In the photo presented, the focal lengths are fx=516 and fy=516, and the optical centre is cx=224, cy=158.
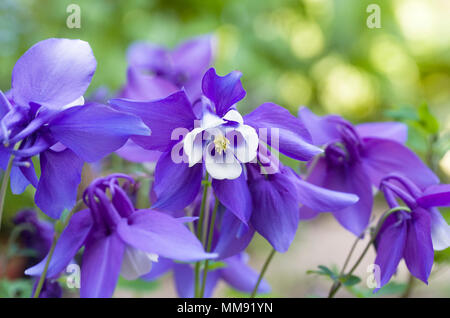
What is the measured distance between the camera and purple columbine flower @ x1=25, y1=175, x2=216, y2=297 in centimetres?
34

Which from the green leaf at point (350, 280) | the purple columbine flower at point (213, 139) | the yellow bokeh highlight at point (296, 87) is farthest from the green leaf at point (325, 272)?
the yellow bokeh highlight at point (296, 87)

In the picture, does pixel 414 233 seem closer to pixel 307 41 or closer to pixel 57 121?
pixel 57 121

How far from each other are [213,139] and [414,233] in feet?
0.62

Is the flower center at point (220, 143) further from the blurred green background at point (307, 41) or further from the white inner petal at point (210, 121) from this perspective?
the blurred green background at point (307, 41)

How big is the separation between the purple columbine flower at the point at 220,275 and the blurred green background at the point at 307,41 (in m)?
1.49

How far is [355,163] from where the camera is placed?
505 mm

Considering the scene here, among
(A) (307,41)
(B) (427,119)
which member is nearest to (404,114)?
(B) (427,119)

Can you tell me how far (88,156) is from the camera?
38 cm

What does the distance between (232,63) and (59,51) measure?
1.75 metres

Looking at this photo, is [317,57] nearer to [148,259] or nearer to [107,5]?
[107,5]

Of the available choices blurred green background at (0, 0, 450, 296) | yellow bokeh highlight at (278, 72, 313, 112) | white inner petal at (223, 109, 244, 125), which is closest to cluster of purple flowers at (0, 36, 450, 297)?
white inner petal at (223, 109, 244, 125)

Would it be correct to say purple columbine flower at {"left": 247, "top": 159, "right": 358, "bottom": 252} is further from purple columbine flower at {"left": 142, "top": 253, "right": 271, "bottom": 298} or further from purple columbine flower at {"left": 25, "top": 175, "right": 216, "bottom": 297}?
purple columbine flower at {"left": 142, "top": 253, "right": 271, "bottom": 298}

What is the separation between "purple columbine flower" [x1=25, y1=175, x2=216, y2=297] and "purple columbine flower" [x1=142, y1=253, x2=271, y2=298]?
19 cm

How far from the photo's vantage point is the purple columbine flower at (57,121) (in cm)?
37
